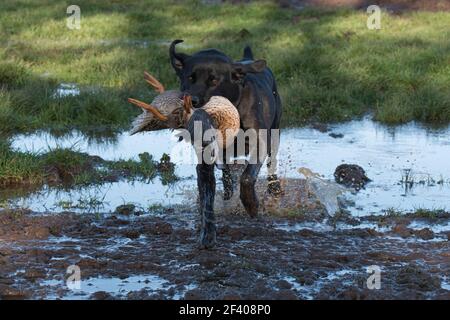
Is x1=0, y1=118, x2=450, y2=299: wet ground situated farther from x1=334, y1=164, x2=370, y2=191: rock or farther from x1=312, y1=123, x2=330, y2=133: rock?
x1=312, y1=123, x2=330, y2=133: rock

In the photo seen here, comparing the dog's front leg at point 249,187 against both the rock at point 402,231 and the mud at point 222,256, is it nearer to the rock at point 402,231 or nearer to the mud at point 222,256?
the mud at point 222,256

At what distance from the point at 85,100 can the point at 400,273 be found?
5820 mm

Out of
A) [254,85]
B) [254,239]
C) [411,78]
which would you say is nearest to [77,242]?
[254,239]

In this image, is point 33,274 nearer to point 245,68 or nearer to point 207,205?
point 207,205

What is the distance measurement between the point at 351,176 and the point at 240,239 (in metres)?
1.98

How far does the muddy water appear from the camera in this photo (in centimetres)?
764

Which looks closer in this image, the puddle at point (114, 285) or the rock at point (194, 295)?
the rock at point (194, 295)

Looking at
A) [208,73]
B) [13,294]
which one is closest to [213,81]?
[208,73]

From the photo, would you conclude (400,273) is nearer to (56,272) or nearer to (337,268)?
(337,268)

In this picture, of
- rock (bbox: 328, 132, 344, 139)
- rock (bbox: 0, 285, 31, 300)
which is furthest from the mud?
rock (bbox: 328, 132, 344, 139)

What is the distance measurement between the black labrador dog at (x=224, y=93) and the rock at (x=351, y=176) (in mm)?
1181

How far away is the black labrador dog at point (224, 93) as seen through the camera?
6.21 metres

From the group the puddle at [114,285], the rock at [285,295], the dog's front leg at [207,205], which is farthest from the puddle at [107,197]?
the rock at [285,295]

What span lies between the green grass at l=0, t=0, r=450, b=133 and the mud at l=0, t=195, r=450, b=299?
3.54 meters
